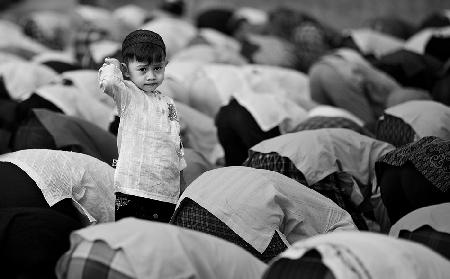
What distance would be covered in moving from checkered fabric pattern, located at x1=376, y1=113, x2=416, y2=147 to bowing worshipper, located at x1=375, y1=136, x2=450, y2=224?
623mm

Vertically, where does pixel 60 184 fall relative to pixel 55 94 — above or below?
above

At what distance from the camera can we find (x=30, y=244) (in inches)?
117

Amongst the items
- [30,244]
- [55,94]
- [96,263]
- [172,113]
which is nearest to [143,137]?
[172,113]

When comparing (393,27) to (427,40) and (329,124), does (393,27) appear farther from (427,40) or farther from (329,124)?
(329,124)

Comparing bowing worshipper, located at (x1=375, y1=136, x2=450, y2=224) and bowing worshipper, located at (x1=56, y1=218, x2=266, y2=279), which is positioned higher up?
bowing worshipper, located at (x1=56, y1=218, x2=266, y2=279)

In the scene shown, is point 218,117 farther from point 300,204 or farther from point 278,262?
point 278,262

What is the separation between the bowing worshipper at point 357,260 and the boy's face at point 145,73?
93 centimetres

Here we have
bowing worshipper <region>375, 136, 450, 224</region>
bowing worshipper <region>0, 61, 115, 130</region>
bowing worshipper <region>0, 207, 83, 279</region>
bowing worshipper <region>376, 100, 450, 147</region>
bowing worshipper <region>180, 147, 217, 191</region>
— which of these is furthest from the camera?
bowing worshipper <region>0, 61, 115, 130</region>

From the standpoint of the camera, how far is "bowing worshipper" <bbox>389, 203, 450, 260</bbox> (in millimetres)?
3174

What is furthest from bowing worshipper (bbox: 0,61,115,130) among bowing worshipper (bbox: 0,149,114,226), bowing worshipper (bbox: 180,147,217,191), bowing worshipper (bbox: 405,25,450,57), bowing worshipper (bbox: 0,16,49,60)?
bowing worshipper (bbox: 405,25,450,57)

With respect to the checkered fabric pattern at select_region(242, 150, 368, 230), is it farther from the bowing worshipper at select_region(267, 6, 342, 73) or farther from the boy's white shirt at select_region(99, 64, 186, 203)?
the bowing worshipper at select_region(267, 6, 342, 73)

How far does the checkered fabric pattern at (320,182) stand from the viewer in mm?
3951

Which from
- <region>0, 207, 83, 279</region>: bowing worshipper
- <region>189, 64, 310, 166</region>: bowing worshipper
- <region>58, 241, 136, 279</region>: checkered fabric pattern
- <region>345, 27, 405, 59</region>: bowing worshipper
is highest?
<region>58, 241, 136, 279</region>: checkered fabric pattern

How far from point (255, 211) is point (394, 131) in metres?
1.57
